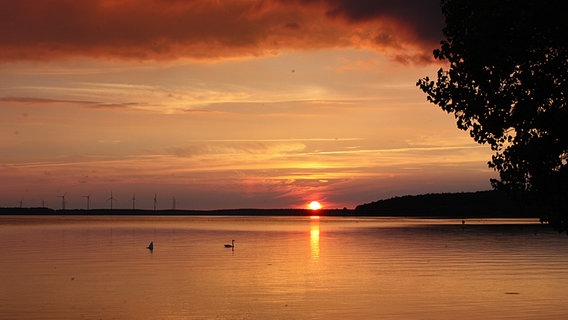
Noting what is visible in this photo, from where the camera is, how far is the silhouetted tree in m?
31.2

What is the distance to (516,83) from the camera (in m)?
33.1

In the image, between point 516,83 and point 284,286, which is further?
point 284,286

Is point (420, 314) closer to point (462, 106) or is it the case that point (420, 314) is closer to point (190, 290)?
point (462, 106)

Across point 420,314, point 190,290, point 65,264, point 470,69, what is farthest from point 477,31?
point 65,264

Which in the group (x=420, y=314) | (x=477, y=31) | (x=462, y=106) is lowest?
(x=420, y=314)

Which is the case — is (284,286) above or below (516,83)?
below

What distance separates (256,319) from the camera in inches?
1441

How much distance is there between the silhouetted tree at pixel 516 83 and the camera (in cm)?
3125

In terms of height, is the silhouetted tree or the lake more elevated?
the silhouetted tree

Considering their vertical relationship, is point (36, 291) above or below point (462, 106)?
below

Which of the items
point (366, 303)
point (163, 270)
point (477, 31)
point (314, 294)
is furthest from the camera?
point (163, 270)

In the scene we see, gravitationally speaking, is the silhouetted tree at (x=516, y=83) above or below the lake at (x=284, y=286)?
above

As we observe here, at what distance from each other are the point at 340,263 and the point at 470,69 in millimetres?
41433

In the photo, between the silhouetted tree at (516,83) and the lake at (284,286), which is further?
the lake at (284,286)
